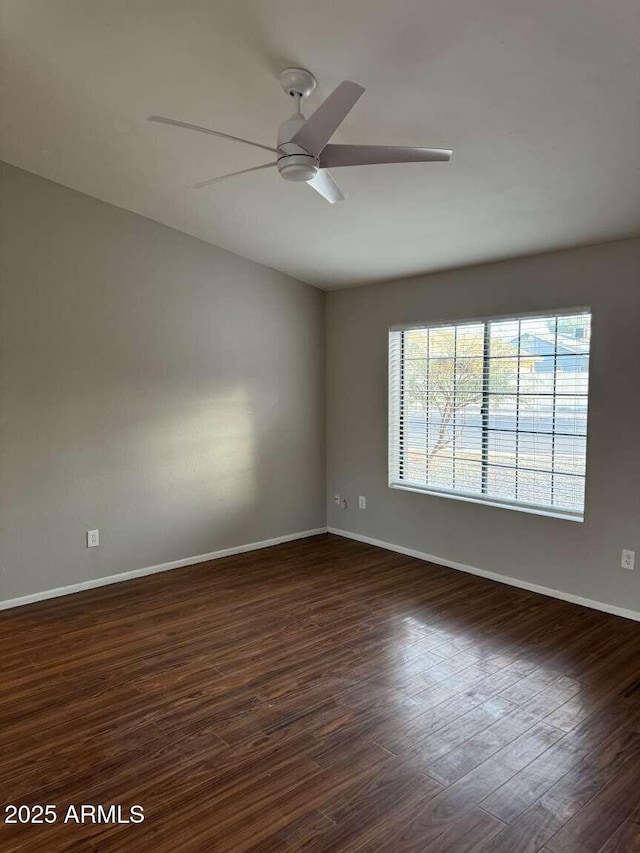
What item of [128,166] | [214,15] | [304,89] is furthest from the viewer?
[128,166]

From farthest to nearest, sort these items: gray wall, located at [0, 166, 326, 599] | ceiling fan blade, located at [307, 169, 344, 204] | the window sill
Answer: the window sill → gray wall, located at [0, 166, 326, 599] → ceiling fan blade, located at [307, 169, 344, 204]

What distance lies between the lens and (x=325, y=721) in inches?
94.5

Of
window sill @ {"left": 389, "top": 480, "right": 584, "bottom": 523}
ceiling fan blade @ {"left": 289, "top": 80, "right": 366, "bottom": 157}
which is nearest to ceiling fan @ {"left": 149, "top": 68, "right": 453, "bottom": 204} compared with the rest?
ceiling fan blade @ {"left": 289, "top": 80, "right": 366, "bottom": 157}

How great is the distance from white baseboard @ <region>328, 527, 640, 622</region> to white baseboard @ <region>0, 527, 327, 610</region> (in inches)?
22.0

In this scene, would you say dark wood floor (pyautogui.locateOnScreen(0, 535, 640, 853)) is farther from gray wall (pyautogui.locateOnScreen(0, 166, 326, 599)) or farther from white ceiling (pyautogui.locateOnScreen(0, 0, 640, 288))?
white ceiling (pyautogui.locateOnScreen(0, 0, 640, 288))

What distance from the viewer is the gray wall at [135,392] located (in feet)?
12.0

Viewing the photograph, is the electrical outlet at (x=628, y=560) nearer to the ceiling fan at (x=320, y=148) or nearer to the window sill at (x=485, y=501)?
the window sill at (x=485, y=501)

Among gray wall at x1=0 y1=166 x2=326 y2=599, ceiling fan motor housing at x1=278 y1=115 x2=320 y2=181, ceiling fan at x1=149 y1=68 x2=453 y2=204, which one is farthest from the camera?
gray wall at x1=0 y1=166 x2=326 y2=599

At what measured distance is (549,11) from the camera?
182cm

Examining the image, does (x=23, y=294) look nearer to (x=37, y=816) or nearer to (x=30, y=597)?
(x=30, y=597)

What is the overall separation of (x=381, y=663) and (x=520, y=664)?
723 mm

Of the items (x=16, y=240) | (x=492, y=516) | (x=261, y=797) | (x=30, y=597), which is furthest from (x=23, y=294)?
(x=492, y=516)

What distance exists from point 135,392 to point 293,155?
254 centimetres

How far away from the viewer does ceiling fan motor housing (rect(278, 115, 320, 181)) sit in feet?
6.91
